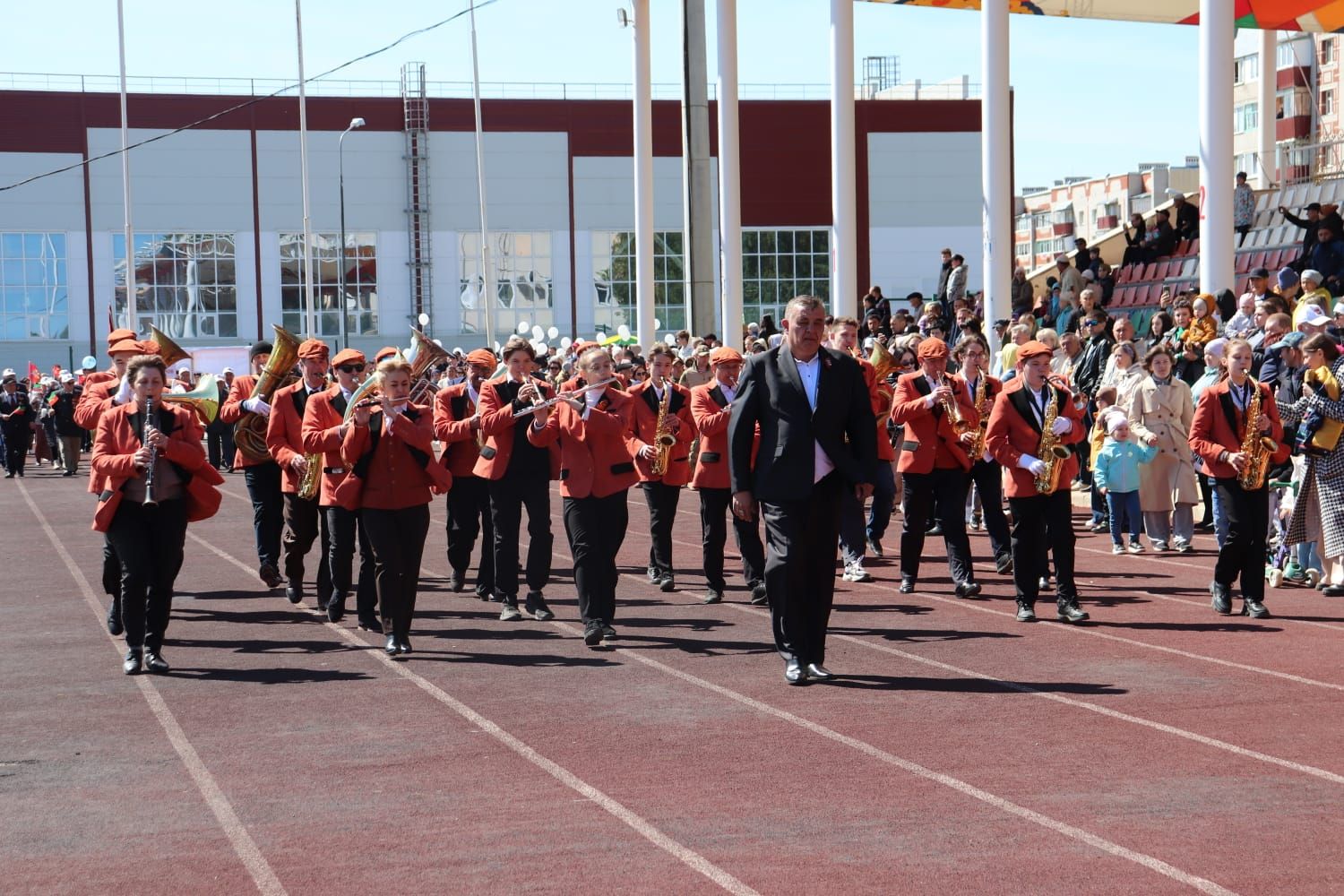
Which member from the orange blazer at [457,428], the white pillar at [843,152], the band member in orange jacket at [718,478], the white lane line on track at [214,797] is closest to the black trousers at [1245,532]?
the band member in orange jacket at [718,478]

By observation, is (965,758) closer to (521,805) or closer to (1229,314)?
(521,805)

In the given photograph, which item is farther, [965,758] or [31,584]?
[31,584]

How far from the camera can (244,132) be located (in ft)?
210

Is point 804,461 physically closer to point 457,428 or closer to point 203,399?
point 457,428

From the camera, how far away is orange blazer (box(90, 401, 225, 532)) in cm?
1035

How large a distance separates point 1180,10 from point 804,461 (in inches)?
1067

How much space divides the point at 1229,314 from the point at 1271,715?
40.0 ft

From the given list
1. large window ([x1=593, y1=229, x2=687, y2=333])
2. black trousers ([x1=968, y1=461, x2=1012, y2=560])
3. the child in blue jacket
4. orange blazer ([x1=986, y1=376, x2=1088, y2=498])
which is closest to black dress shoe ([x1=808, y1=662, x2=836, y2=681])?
orange blazer ([x1=986, y1=376, x2=1088, y2=498])

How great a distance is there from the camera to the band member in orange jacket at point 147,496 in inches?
408

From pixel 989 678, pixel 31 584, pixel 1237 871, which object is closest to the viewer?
pixel 1237 871

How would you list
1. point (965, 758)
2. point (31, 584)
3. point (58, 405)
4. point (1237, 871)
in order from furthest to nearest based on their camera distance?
point (58, 405) < point (31, 584) < point (965, 758) < point (1237, 871)

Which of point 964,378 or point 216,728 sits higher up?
point 964,378

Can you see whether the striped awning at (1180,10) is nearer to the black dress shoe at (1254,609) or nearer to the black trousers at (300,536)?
the black trousers at (300,536)

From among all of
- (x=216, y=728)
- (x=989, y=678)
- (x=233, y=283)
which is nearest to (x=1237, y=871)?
(x=989, y=678)
